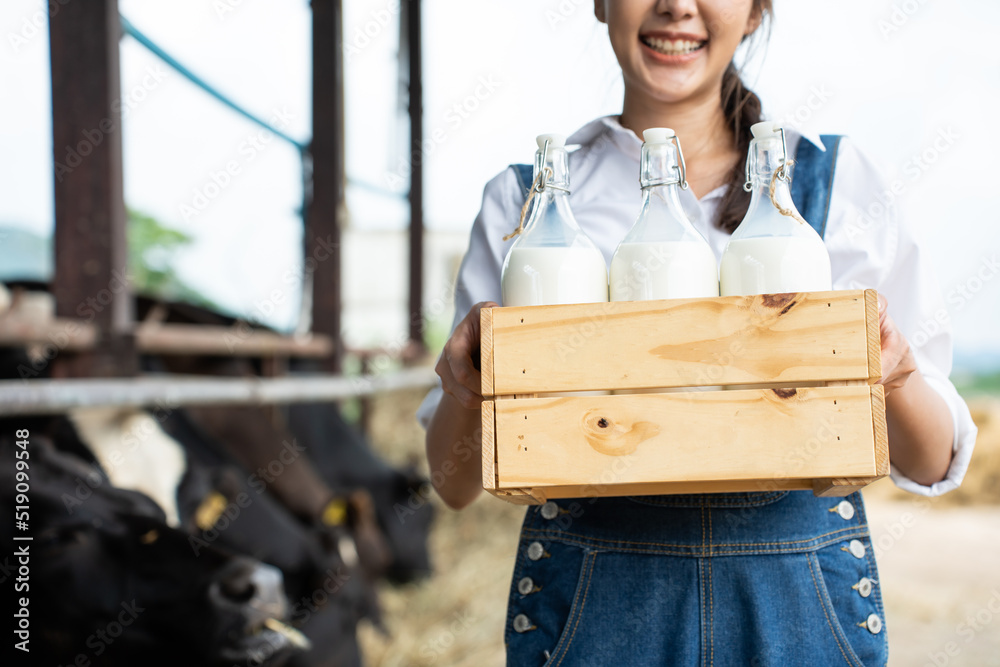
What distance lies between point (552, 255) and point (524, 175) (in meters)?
0.30

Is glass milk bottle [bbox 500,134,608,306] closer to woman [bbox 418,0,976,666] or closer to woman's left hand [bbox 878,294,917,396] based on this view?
woman [bbox 418,0,976,666]

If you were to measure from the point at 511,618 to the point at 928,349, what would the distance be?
0.56 m

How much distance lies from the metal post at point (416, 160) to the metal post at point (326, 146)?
115 cm

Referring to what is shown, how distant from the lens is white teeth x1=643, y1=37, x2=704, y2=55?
37.0 inches

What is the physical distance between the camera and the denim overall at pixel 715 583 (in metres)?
0.90

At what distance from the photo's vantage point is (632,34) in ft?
3.09

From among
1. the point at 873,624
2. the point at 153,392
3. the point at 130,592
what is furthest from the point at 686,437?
the point at 153,392

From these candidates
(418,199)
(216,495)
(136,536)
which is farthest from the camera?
(418,199)

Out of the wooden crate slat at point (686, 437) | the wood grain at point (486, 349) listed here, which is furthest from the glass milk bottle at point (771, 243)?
the wood grain at point (486, 349)

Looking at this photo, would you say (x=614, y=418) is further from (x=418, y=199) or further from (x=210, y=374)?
(x=418, y=199)

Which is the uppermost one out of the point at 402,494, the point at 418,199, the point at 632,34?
the point at 418,199

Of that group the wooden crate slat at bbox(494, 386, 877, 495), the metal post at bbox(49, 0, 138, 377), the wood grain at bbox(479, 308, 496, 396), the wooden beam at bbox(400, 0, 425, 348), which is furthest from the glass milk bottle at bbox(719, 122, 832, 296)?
the wooden beam at bbox(400, 0, 425, 348)

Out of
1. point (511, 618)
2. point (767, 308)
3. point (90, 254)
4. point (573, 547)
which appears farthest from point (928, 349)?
point (90, 254)

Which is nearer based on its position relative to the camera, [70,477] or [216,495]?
[70,477]
